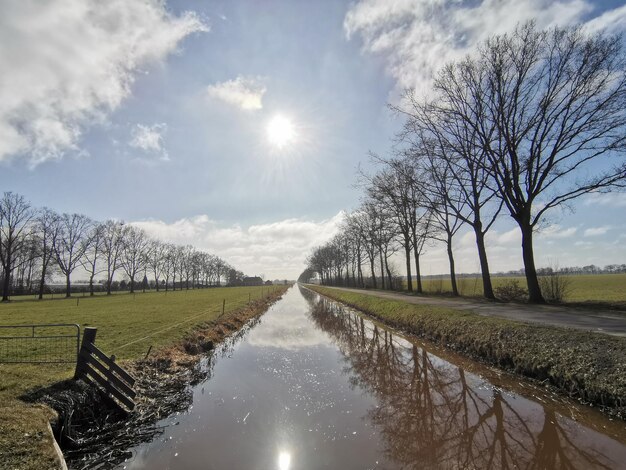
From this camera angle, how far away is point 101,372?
25.7 ft

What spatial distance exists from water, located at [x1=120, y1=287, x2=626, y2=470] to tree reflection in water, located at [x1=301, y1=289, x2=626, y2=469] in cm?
2

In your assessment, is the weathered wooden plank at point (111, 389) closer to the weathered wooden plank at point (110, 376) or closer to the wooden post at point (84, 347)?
the weathered wooden plank at point (110, 376)

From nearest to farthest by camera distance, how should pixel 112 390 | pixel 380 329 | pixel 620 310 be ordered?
pixel 112 390, pixel 620 310, pixel 380 329

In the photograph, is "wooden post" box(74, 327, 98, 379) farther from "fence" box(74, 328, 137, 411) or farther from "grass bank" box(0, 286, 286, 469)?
"grass bank" box(0, 286, 286, 469)

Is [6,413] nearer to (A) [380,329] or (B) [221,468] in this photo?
(B) [221,468]

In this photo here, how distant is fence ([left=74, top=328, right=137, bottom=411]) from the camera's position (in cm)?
772

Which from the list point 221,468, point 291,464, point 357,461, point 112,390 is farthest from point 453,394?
point 112,390

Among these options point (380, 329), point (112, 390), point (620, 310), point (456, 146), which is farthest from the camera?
point (456, 146)

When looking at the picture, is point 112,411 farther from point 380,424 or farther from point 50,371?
point 380,424

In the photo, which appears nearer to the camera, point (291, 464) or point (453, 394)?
point (291, 464)

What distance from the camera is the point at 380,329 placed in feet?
64.6

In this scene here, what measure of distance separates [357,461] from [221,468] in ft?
6.86

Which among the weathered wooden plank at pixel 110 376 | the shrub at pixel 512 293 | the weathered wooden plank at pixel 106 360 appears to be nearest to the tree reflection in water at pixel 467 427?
the weathered wooden plank at pixel 110 376

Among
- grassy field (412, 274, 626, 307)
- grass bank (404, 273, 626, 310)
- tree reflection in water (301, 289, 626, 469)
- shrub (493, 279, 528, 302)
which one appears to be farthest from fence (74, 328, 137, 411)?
shrub (493, 279, 528, 302)
